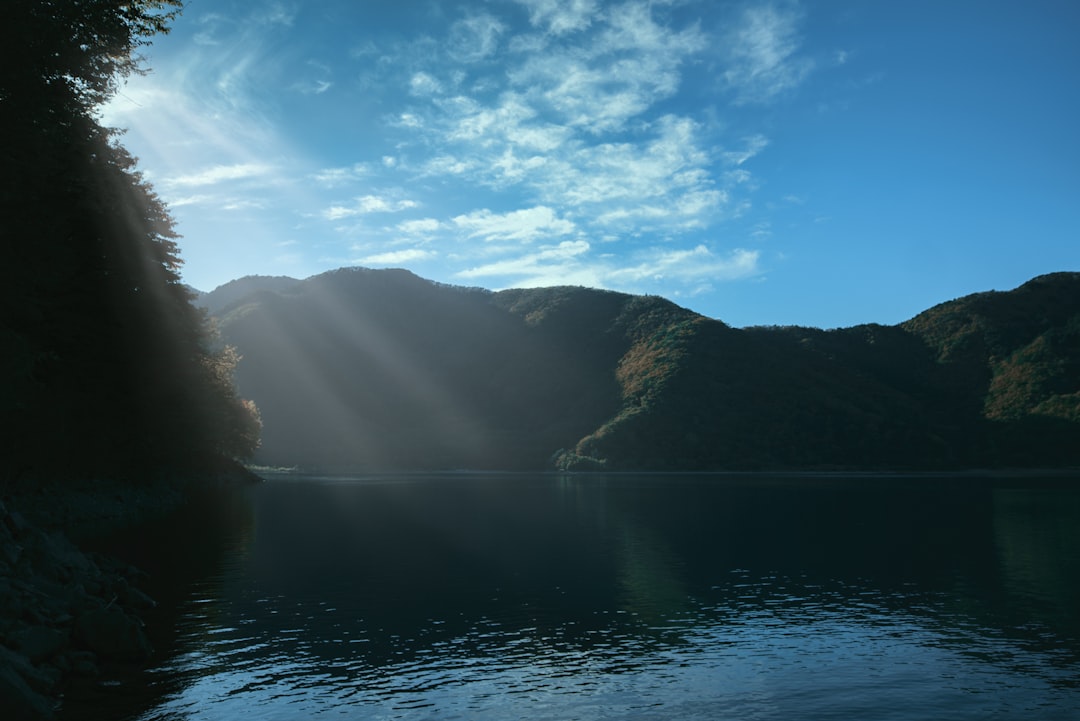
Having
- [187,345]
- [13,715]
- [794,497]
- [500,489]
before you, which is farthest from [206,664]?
[500,489]

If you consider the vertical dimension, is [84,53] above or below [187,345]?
above

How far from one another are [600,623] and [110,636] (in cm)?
1809

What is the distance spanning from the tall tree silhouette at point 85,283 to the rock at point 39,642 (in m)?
13.2

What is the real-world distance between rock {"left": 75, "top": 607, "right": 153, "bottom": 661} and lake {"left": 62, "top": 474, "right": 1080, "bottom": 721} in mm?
921

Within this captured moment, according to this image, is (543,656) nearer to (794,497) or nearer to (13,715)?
(13,715)

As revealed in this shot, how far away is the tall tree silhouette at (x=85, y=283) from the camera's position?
1128 inches

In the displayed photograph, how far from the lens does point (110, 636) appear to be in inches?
963

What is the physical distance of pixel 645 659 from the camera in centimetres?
2630

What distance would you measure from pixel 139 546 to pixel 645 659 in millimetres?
37308

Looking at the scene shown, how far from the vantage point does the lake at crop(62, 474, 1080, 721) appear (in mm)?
21594

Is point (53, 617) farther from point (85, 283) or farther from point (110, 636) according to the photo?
point (85, 283)

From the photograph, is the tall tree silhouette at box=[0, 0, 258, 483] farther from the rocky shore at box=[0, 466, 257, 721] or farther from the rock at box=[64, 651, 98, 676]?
the rock at box=[64, 651, 98, 676]

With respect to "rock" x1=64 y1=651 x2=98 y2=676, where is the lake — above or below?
below

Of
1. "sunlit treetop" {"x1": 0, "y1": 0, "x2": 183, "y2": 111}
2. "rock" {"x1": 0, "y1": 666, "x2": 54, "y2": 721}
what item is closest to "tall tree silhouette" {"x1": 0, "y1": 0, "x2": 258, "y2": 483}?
"sunlit treetop" {"x1": 0, "y1": 0, "x2": 183, "y2": 111}
